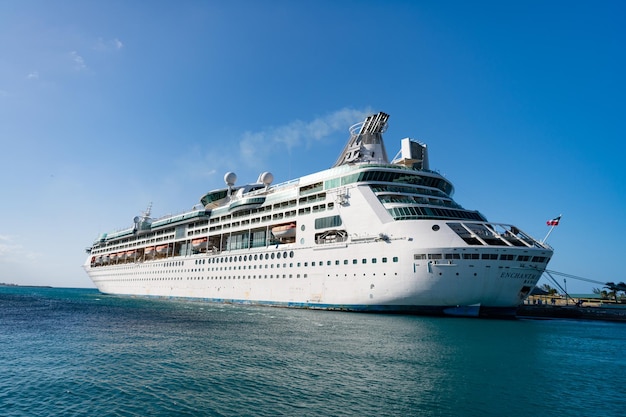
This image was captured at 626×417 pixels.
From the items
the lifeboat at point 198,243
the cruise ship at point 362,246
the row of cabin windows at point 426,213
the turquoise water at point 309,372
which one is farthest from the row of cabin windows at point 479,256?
the lifeboat at point 198,243

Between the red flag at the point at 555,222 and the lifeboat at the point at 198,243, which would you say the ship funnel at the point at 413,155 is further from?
the lifeboat at the point at 198,243

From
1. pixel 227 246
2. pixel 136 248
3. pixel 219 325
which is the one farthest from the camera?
pixel 136 248

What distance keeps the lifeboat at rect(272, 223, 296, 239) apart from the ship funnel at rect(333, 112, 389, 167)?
1110 cm

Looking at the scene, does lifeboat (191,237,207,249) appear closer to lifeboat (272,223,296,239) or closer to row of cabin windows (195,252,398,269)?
row of cabin windows (195,252,398,269)

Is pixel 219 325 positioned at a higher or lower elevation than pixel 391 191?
lower

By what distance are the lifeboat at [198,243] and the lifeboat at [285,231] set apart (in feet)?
62.1

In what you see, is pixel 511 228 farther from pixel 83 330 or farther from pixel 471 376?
pixel 83 330

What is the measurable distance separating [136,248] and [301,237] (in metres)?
50.5

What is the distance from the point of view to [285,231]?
147 ft

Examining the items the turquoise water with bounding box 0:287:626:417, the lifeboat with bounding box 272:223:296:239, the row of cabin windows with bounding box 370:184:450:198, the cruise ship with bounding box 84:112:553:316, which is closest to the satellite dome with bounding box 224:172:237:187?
the cruise ship with bounding box 84:112:553:316

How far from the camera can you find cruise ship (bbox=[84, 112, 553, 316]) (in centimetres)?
3138

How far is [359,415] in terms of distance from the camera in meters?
11.0

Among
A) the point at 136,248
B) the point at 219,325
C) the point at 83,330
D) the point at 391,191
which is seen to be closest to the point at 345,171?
the point at 391,191

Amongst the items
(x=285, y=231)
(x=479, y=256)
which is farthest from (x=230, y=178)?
(x=479, y=256)
